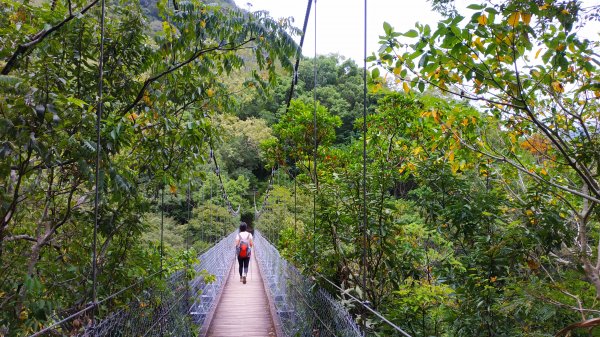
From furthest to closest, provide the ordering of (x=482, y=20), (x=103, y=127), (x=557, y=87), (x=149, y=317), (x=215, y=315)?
(x=215, y=315) < (x=557, y=87) < (x=149, y=317) < (x=103, y=127) < (x=482, y=20)

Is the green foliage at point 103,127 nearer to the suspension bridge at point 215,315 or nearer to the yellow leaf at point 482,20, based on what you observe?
the suspension bridge at point 215,315

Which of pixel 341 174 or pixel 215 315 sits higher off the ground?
pixel 341 174

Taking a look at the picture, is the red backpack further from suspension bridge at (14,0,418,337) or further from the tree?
the tree

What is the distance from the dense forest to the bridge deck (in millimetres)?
879

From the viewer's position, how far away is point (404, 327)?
205 cm

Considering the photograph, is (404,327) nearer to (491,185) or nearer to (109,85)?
(491,185)

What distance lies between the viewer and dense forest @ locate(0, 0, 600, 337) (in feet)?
5.35

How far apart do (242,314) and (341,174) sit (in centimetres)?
213

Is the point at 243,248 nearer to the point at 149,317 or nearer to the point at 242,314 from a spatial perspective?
the point at 242,314

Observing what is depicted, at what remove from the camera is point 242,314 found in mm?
4020

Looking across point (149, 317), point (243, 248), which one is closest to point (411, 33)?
point (149, 317)

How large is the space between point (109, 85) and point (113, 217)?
68 cm

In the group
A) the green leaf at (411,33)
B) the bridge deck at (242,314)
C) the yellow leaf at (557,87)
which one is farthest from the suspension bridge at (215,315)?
the yellow leaf at (557,87)

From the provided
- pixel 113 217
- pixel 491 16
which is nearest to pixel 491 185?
pixel 491 16
